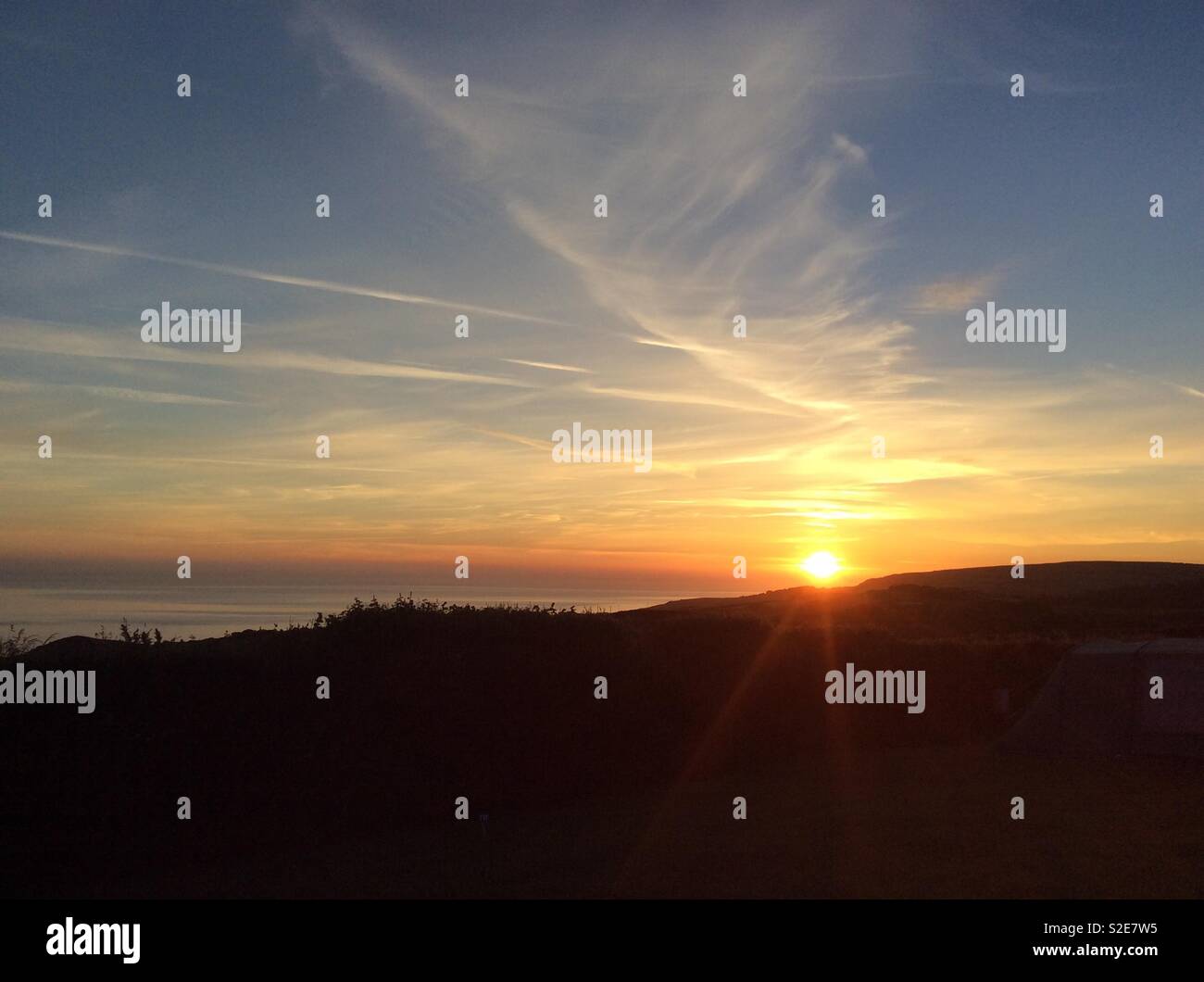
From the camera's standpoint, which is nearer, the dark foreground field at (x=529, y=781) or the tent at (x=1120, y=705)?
the dark foreground field at (x=529, y=781)

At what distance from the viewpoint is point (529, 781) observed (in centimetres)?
1438

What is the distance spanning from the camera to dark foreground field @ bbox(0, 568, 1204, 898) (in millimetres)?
10273

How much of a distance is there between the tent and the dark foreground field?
0.55m

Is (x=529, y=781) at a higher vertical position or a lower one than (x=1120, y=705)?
lower

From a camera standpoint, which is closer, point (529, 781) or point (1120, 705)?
point (529, 781)

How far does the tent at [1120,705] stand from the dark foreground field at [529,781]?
1.81 ft

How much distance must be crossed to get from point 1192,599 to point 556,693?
47.3 meters

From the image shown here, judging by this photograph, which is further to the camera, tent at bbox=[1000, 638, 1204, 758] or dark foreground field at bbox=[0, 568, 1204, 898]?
tent at bbox=[1000, 638, 1204, 758]

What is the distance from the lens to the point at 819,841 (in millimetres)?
11664

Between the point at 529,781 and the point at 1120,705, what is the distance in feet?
36.4

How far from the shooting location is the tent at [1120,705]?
17.3 meters

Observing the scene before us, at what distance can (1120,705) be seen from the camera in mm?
18000
